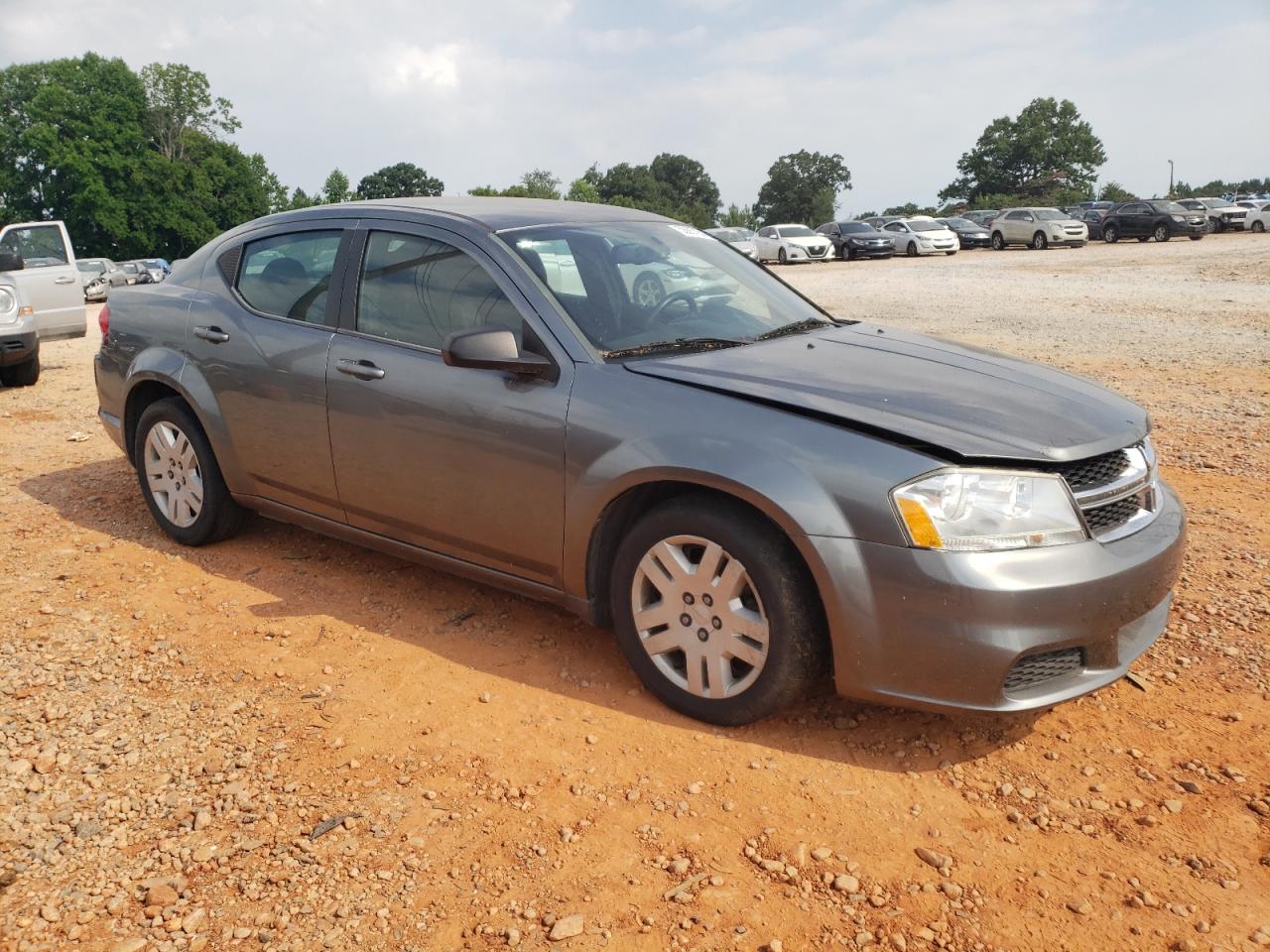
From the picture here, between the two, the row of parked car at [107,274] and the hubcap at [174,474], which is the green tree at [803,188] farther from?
the hubcap at [174,474]

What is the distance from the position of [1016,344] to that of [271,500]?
9.40m

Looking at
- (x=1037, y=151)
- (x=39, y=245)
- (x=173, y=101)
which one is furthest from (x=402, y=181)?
(x=39, y=245)

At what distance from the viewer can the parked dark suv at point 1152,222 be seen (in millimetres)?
35969

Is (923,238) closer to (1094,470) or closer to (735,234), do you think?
(735,234)

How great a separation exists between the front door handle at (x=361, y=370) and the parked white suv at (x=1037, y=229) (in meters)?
36.1

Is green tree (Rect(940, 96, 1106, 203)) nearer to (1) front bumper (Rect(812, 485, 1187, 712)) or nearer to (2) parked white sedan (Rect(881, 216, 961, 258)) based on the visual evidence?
(2) parked white sedan (Rect(881, 216, 961, 258))

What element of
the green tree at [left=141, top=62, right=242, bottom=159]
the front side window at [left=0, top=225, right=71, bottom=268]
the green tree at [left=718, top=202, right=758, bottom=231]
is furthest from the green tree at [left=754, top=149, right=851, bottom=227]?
the front side window at [left=0, top=225, right=71, bottom=268]

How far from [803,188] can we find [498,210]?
336 ft

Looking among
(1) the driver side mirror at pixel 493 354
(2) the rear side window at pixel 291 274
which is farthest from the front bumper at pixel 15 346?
(1) the driver side mirror at pixel 493 354

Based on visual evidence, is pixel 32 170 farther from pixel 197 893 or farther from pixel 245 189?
pixel 197 893

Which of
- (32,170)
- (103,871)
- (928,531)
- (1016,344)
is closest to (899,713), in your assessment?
(928,531)

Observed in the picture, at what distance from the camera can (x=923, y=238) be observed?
121ft

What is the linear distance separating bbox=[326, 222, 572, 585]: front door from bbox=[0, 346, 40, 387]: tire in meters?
8.14

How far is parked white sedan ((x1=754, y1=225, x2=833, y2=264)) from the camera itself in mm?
36562
